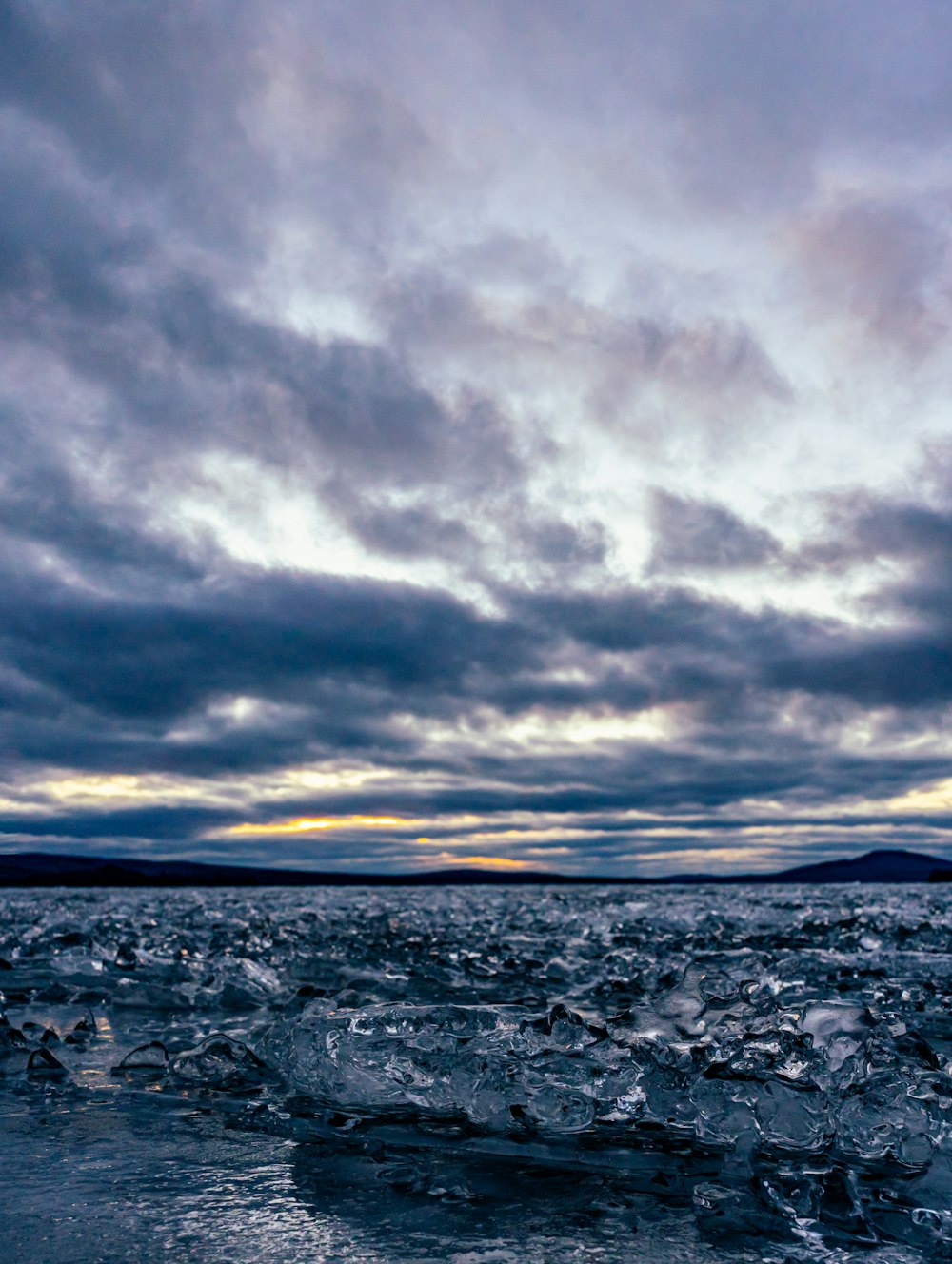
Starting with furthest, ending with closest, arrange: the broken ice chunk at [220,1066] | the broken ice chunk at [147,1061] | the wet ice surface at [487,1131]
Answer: the broken ice chunk at [147,1061], the broken ice chunk at [220,1066], the wet ice surface at [487,1131]

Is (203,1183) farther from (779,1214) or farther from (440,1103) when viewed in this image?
(779,1214)

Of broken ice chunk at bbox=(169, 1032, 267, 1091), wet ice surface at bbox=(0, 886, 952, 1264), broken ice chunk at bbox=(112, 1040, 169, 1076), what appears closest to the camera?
wet ice surface at bbox=(0, 886, 952, 1264)

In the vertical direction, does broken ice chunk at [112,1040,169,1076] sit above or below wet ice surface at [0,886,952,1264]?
below

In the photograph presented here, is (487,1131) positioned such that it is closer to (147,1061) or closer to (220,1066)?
(220,1066)

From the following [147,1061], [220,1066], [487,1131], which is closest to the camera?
[487,1131]

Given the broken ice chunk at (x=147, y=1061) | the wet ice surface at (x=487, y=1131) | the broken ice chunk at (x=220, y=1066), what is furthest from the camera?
the broken ice chunk at (x=147, y=1061)

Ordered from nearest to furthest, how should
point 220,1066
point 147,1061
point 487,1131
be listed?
1. point 487,1131
2. point 220,1066
3. point 147,1061

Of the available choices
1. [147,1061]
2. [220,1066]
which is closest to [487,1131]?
[220,1066]

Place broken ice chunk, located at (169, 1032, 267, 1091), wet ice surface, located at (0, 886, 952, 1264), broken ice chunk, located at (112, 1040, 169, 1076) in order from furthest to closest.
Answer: broken ice chunk, located at (112, 1040, 169, 1076) < broken ice chunk, located at (169, 1032, 267, 1091) < wet ice surface, located at (0, 886, 952, 1264)

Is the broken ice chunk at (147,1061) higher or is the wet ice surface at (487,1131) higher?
the wet ice surface at (487,1131)

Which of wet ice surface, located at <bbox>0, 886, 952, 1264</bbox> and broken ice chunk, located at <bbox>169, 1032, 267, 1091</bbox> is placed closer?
wet ice surface, located at <bbox>0, 886, 952, 1264</bbox>

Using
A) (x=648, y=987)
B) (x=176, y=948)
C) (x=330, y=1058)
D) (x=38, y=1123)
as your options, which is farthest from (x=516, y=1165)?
(x=176, y=948)

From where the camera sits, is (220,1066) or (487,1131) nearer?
(487,1131)

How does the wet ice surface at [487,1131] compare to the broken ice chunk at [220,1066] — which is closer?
the wet ice surface at [487,1131]
